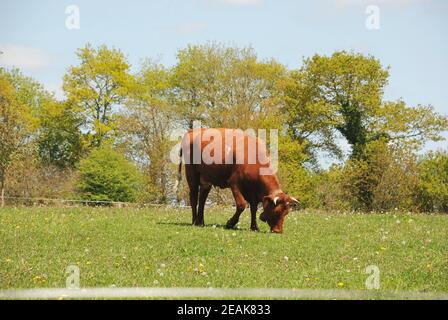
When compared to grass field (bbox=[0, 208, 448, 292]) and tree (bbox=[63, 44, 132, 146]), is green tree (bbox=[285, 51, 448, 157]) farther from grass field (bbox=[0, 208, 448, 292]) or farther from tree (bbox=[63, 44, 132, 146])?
grass field (bbox=[0, 208, 448, 292])

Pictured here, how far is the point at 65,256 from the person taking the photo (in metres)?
15.0

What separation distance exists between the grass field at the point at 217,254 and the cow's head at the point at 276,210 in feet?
1.25

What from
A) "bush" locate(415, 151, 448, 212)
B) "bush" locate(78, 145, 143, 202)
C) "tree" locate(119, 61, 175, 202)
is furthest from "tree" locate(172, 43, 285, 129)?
"bush" locate(415, 151, 448, 212)

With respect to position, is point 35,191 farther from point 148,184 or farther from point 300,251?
point 300,251

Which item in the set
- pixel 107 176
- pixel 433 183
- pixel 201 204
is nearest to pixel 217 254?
pixel 201 204

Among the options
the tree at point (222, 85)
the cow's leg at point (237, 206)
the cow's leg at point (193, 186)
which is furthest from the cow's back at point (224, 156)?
the tree at point (222, 85)

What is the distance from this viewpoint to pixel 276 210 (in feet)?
66.1

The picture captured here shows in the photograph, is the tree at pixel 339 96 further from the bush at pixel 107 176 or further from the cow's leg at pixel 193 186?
the cow's leg at pixel 193 186

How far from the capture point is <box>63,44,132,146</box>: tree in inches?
2598

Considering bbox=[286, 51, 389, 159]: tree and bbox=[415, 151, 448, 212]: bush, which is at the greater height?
bbox=[286, 51, 389, 159]: tree

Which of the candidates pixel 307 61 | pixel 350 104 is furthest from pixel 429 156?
pixel 307 61

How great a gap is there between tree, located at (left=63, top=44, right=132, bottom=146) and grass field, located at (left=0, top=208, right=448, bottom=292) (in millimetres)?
43492

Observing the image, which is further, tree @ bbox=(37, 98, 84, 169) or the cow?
tree @ bbox=(37, 98, 84, 169)

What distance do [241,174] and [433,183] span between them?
4214 cm
